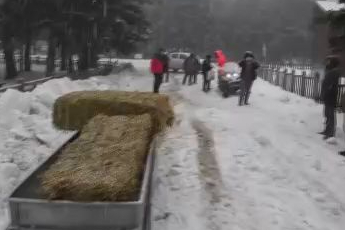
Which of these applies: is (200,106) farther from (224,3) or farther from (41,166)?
(224,3)

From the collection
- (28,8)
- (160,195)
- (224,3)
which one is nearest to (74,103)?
(160,195)

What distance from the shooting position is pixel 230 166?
33.2 feet

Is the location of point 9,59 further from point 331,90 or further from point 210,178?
point 210,178

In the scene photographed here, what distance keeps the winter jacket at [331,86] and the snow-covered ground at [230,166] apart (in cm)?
97

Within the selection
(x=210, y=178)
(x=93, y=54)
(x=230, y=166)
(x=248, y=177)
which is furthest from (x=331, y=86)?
(x=93, y=54)

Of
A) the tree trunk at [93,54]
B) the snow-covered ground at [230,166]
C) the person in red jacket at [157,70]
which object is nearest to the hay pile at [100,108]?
the snow-covered ground at [230,166]

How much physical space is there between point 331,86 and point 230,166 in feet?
13.2

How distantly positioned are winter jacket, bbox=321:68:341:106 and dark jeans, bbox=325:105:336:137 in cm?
11

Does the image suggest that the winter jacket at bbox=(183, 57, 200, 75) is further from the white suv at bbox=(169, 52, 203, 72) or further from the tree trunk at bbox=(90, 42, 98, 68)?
the tree trunk at bbox=(90, 42, 98, 68)

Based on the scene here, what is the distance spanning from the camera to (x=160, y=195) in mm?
8609

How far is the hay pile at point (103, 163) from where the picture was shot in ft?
17.3

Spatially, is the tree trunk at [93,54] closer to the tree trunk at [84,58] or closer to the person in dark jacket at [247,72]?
the tree trunk at [84,58]

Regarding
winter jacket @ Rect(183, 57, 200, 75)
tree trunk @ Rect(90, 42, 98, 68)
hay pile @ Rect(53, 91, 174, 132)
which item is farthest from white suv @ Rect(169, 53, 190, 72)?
hay pile @ Rect(53, 91, 174, 132)

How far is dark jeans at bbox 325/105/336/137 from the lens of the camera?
41.7ft
